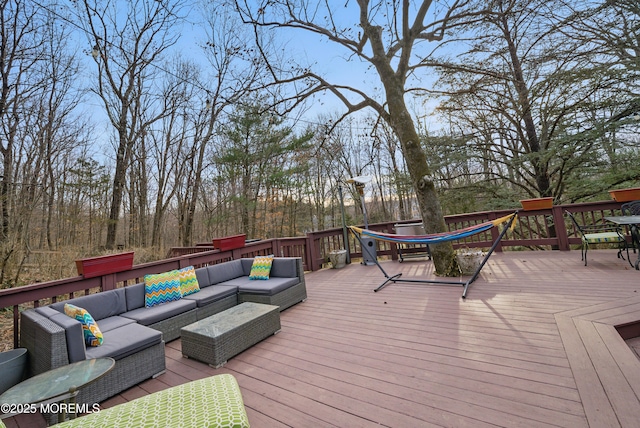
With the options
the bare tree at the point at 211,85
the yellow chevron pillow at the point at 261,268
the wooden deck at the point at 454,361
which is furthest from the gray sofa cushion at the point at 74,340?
the bare tree at the point at 211,85

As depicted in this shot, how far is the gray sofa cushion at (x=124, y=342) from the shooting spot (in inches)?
78.8

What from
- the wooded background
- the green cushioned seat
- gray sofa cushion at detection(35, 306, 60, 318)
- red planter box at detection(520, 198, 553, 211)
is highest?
the wooded background

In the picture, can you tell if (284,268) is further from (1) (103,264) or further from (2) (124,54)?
(2) (124,54)

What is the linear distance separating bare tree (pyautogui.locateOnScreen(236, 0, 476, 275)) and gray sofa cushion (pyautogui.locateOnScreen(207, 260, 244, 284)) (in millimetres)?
3248

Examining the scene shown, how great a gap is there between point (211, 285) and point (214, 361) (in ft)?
5.66

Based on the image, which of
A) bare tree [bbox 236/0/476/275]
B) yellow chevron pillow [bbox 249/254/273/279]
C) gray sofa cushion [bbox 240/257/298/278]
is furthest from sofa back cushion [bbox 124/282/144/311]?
bare tree [bbox 236/0/476/275]

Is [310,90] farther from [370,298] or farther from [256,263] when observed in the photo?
[370,298]

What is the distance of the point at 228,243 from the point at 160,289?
1575 mm

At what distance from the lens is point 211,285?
3.79 metres

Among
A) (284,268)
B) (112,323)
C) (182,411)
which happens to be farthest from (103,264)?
(182,411)

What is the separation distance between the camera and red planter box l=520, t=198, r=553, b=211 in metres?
4.94

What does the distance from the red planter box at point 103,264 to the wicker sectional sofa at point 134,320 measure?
0.38m

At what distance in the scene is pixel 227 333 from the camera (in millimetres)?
2297

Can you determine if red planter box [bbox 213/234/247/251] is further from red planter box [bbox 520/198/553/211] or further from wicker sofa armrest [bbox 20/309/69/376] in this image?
red planter box [bbox 520/198/553/211]
